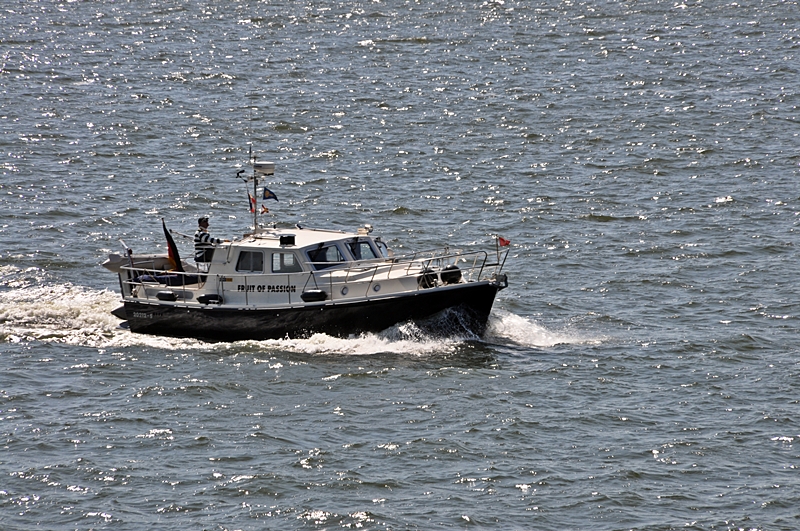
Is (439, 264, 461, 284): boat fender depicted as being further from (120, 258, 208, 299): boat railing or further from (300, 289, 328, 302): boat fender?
(120, 258, 208, 299): boat railing

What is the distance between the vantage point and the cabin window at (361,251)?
84.9 feet

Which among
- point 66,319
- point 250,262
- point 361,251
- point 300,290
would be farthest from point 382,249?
point 66,319

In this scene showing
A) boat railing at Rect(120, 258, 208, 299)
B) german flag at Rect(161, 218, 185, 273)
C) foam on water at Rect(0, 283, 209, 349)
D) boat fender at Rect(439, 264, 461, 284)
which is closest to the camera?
boat fender at Rect(439, 264, 461, 284)

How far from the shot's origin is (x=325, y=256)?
1006 inches

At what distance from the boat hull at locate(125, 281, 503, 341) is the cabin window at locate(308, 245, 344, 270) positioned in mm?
1209

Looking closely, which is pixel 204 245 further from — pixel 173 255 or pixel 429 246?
pixel 429 246

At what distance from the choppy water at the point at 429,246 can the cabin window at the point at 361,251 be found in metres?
2.25

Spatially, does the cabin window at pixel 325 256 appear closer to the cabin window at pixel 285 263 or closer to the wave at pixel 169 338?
the cabin window at pixel 285 263

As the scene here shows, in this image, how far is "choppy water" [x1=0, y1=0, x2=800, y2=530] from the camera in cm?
1834

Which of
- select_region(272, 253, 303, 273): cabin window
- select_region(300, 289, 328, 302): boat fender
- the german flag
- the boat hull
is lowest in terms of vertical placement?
the boat hull

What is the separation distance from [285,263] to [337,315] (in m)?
1.79

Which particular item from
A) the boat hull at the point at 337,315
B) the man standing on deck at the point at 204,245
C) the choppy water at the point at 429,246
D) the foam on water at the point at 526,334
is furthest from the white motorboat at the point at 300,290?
the foam on water at the point at 526,334

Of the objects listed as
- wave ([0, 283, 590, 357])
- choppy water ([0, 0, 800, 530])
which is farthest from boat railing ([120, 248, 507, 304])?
choppy water ([0, 0, 800, 530])

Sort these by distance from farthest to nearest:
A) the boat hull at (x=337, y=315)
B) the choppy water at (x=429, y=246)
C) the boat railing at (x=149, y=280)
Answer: the boat railing at (x=149, y=280)
the boat hull at (x=337, y=315)
the choppy water at (x=429, y=246)
